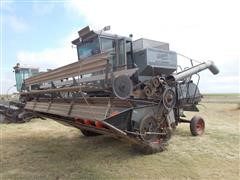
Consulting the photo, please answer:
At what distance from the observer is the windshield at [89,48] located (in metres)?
5.38

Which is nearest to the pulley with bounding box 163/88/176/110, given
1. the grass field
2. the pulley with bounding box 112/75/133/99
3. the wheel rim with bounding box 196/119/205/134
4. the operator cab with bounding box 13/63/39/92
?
the grass field

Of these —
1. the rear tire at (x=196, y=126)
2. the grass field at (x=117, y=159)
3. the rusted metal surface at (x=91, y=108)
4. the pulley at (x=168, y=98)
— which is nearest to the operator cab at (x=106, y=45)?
the pulley at (x=168, y=98)

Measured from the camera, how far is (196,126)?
5844 millimetres

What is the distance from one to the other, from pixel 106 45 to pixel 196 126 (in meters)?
2.78

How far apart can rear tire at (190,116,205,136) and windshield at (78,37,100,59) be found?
2699 mm

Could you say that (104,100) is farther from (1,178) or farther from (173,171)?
(1,178)

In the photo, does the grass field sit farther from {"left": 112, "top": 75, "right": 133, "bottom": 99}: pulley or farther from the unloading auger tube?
the unloading auger tube

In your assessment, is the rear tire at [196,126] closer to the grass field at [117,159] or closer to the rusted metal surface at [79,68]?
the grass field at [117,159]

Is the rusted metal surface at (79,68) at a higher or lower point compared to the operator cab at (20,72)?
lower

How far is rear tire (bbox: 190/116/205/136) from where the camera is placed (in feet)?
19.0

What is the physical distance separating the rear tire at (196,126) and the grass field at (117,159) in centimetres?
15

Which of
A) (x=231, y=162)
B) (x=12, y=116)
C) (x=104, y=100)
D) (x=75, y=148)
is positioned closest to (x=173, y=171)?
(x=231, y=162)

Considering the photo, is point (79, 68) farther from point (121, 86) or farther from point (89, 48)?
point (89, 48)

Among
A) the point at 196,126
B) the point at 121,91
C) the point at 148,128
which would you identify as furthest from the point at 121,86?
the point at 196,126
